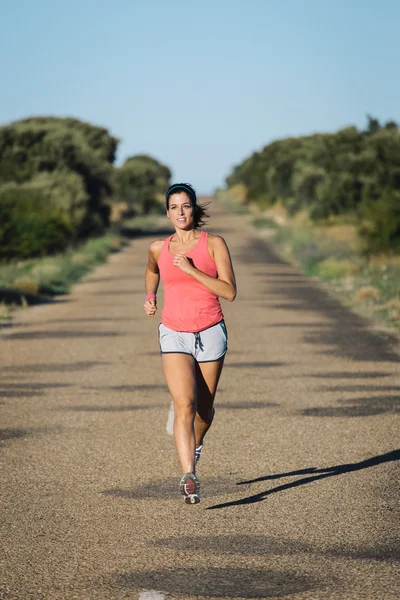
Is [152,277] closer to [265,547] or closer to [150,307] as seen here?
[150,307]

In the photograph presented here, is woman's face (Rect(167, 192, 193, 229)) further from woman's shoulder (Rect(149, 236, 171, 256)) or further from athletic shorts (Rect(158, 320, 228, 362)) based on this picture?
athletic shorts (Rect(158, 320, 228, 362))

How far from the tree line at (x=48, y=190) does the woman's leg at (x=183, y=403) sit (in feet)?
81.2

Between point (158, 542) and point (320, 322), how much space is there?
1254cm

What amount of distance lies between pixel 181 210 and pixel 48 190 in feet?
112

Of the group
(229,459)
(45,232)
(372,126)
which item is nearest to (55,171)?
(45,232)

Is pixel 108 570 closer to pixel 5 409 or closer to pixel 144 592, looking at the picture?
pixel 144 592

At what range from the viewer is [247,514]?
6.60 m

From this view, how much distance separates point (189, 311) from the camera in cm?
659

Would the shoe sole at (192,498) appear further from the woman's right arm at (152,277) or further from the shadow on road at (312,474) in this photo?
the woman's right arm at (152,277)

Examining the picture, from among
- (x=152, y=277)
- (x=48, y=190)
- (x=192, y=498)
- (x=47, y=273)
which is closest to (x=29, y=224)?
(x=48, y=190)

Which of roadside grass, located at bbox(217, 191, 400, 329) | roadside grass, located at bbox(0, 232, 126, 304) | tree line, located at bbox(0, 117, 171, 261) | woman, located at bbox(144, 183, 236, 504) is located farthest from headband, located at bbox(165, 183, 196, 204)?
tree line, located at bbox(0, 117, 171, 261)

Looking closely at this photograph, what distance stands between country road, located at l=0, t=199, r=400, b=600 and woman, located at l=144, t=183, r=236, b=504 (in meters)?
0.59

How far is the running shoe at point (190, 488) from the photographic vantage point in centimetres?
638

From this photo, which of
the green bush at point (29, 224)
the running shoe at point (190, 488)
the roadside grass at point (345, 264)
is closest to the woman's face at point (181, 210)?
the running shoe at point (190, 488)
